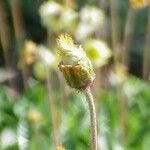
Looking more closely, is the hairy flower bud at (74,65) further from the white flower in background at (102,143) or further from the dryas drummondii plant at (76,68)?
the white flower in background at (102,143)

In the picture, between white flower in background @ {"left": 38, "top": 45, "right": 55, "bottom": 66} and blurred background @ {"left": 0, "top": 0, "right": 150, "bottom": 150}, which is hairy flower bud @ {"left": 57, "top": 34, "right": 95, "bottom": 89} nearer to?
blurred background @ {"left": 0, "top": 0, "right": 150, "bottom": 150}

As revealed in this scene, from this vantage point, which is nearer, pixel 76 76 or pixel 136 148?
pixel 76 76

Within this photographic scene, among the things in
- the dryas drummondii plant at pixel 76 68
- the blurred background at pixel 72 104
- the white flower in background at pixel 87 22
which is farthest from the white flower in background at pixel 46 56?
the dryas drummondii plant at pixel 76 68

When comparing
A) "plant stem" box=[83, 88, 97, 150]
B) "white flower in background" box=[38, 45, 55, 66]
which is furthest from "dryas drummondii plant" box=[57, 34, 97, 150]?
"white flower in background" box=[38, 45, 55, 66]

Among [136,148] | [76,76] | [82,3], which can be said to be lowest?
[136,148]

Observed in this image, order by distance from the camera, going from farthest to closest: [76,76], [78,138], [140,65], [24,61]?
1. [140,65]
2. [24,61]
3. [78,138]
4. [76,76]

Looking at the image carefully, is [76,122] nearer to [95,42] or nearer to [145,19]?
[95,42]

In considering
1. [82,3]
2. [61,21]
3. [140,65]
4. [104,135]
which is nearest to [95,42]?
[61,21]
